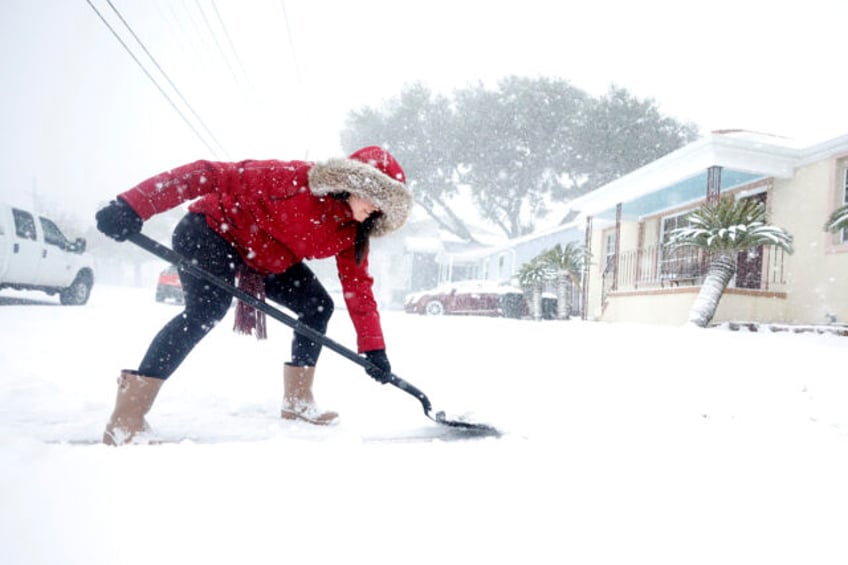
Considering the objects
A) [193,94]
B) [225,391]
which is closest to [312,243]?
[225,391]

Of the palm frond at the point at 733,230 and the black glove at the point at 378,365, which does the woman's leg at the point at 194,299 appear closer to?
the black glove at the point at 378,365

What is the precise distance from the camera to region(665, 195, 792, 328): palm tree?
5871 millimetres

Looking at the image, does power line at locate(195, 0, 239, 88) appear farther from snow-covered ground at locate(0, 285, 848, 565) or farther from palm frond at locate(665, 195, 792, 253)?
palm frond at locate(665, 195, 792, 253)

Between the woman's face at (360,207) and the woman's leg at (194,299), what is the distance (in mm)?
534

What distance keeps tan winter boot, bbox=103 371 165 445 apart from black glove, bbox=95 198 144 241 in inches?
19.8

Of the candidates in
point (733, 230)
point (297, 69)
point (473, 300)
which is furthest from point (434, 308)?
point (297, 69)

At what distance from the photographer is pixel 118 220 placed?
1552 mm

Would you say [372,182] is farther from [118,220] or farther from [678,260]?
[678,260]

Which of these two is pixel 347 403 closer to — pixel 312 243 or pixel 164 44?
pixel 312 243

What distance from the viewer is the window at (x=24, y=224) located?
22.7 feet

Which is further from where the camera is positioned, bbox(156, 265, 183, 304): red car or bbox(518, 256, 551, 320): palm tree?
bbox(156, 265, 183, 304): red car

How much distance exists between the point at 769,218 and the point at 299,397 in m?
9.29

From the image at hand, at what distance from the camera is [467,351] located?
434 centimetres

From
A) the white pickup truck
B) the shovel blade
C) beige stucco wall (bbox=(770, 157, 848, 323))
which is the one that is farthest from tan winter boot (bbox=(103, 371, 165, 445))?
beige stucco wall (bbox=(770, 157, 848, 323))
